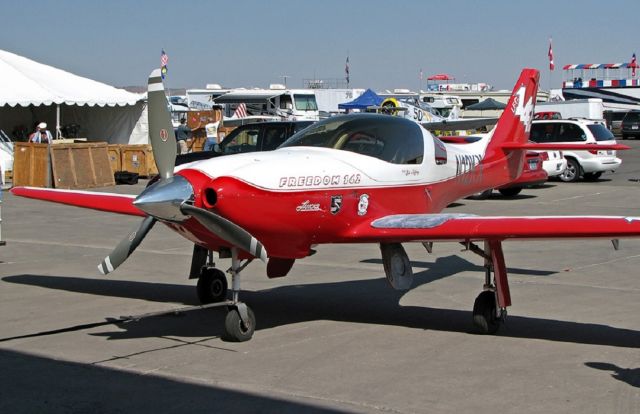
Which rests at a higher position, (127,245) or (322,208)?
(322,208)

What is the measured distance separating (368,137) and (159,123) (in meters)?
2.24

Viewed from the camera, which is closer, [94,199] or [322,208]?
[322,208]

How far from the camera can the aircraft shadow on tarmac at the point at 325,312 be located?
8.95 m

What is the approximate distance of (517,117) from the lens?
42.7 feet

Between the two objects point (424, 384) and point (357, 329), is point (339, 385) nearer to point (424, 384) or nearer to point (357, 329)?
point (424, 384)

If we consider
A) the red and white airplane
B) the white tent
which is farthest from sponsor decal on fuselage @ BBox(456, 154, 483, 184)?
the white tent

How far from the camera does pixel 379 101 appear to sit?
183 ft

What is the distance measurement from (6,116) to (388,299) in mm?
24220

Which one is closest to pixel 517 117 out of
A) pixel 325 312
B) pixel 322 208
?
pixel 325 312

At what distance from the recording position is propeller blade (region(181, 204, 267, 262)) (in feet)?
26.2

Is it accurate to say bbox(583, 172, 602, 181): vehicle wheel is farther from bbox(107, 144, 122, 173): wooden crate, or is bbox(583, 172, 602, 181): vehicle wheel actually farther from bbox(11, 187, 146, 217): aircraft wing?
bbox(11, 187, 146, 217): aircraft wing

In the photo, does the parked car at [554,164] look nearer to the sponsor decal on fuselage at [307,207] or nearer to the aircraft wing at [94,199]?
the aircraft wing at [94,199]

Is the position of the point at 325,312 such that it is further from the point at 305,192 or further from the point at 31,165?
the point at 31,165

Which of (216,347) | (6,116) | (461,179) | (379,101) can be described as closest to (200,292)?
(216,347)
